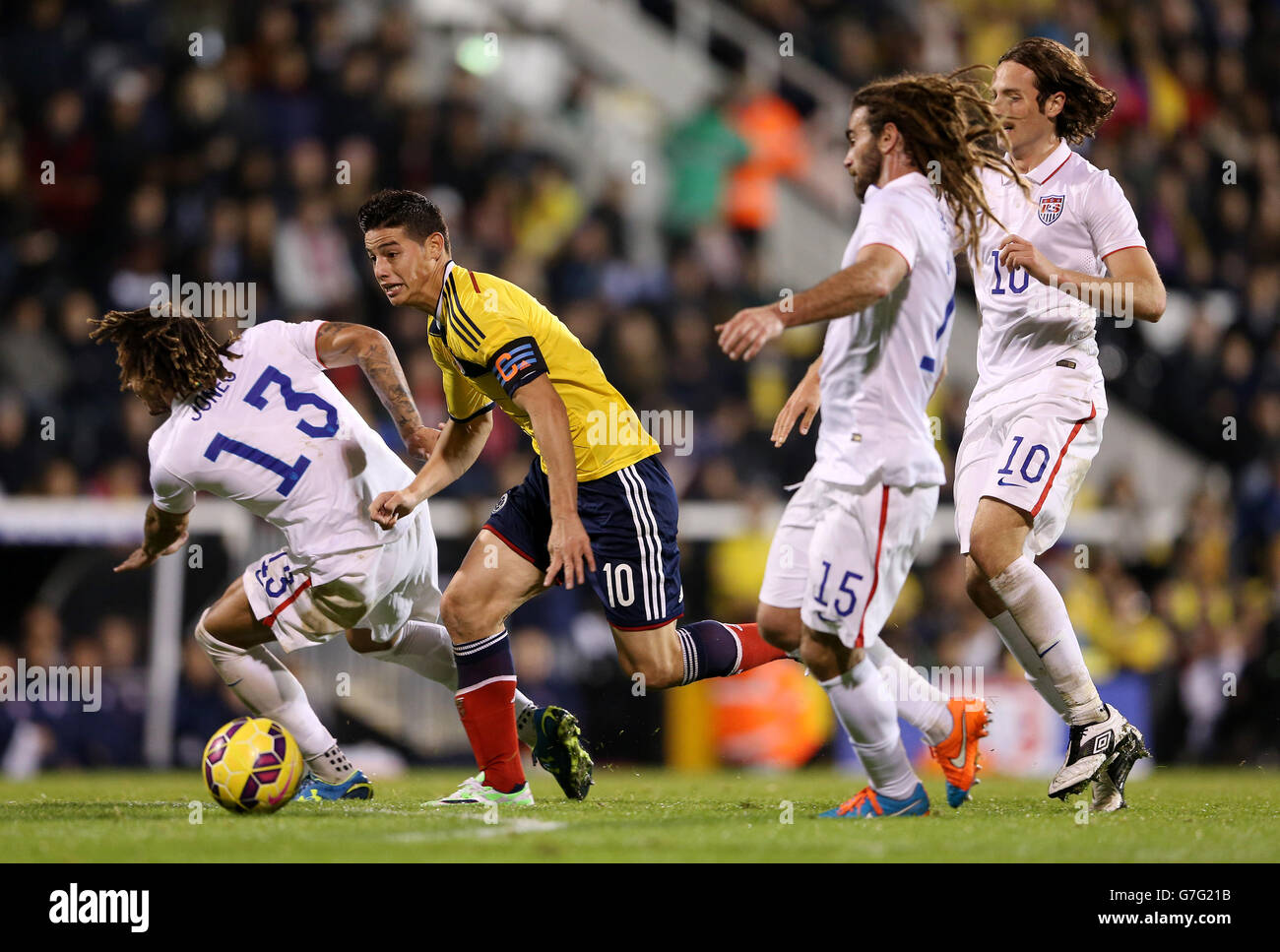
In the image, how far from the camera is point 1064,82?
6.29 m

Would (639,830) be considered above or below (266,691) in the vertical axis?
below

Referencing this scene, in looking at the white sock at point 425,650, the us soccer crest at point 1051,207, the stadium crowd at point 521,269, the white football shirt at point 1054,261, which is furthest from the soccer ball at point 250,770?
the stadium crowd at point 521,269

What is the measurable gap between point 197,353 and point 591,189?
8.02m

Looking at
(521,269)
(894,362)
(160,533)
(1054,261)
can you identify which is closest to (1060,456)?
(1054,261)

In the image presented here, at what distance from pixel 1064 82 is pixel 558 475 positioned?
254 centimetres

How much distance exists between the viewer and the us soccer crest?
6199mm

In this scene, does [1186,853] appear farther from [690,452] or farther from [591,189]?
[591,189]

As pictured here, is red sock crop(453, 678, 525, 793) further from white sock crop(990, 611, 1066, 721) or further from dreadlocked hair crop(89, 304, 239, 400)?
white sock crop(990, 611, 1066, 721)

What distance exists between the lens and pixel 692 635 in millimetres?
6398

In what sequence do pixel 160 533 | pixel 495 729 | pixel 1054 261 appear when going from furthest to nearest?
1. pixel 160 533
2. pixel 1054 261
3. pixel 495 729

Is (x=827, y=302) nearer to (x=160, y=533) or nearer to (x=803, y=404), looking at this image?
(x=803, y=404)

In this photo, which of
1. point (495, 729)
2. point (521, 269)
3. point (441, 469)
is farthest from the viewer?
point (521, 269)

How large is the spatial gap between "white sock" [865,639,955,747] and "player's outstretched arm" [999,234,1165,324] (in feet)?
4.68

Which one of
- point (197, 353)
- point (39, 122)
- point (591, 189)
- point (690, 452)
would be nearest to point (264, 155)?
point (39, 122)
